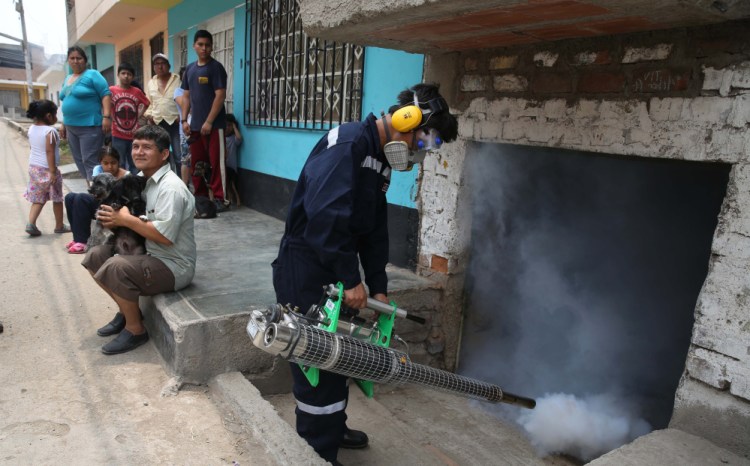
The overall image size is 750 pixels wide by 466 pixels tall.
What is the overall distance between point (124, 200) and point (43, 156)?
3.14 m

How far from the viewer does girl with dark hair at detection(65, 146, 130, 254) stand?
4.66 metres

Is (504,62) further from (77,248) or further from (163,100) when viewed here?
(163,100)

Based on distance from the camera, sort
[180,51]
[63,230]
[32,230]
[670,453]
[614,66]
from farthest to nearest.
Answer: [180,51] < [63,230] < [32,230] < [614,66] < [670,453]

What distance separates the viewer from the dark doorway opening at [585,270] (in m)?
3.50

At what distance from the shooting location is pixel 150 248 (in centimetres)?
333

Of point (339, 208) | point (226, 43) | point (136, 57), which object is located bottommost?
point (339, 208)

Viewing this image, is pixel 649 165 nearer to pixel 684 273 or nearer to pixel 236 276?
pixel 684 273

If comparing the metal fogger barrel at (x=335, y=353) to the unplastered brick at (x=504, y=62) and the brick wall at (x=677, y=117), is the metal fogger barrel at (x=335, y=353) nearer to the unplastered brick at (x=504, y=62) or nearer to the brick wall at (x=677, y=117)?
the brick wall at (x=677, y=117)

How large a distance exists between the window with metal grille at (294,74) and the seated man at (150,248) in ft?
7.21

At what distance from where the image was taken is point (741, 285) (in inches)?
90.8

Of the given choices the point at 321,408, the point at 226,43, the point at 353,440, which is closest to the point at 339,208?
the point at 321,408

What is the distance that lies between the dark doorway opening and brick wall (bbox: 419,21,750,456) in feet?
2.05

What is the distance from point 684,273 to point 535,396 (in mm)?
1453

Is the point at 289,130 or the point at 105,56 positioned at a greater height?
the point at 105,56
